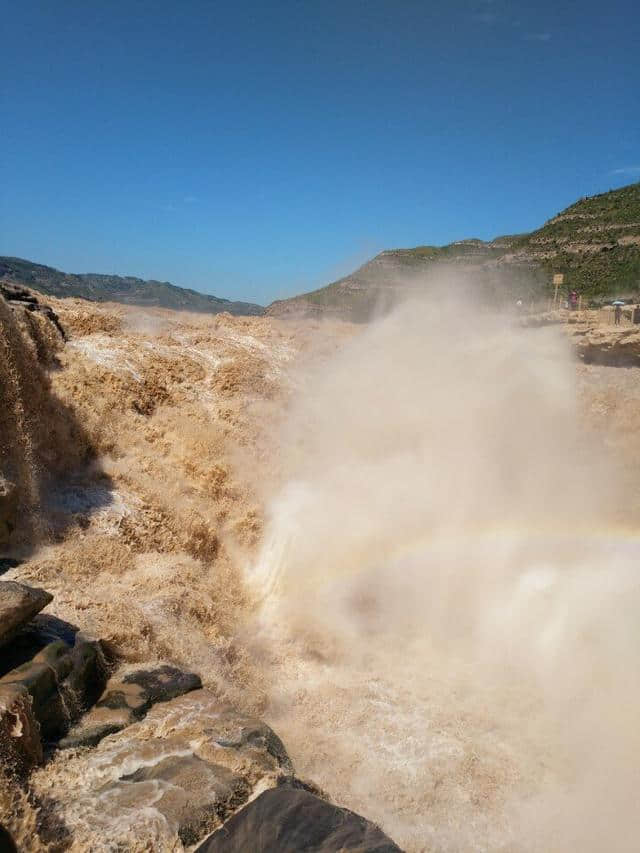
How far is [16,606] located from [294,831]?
273 centimetres

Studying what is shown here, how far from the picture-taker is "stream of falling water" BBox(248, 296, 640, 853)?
571 centimetres

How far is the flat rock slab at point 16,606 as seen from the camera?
4.69m

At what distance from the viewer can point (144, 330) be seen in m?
13.9

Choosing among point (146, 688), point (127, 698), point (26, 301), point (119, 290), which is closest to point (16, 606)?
point (127, 698)

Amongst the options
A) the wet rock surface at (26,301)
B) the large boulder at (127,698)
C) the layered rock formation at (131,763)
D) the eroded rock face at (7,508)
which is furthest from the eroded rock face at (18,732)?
the wet rock surface at (26,301)

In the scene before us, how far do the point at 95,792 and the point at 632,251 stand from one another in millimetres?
36078

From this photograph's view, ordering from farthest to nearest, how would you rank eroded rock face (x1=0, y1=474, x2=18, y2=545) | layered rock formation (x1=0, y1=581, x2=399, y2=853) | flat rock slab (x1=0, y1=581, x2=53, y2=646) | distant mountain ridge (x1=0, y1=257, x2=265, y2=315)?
distant mountain ridge (x1=0, y1=257, x2=265, y2=315) < eroded rock face (x1=0, y1=474, x2=18, y2=545) < flat rock slab (x1=0, y1=581, x2=53, y2=646) < layered rock formation (x1=0, y1=581, x2=399, y2=853)

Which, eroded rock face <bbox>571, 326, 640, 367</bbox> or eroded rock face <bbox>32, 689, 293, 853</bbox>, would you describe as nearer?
eroded rock face <bbox>32, 689, 293, 853</bbox>

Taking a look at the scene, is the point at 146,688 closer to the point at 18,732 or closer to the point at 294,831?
the point at 18,732

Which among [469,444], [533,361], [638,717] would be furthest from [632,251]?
[638,717]

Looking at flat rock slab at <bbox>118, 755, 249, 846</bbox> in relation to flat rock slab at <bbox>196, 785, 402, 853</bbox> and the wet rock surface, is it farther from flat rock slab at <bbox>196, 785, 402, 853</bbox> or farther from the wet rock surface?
the wet rock surface

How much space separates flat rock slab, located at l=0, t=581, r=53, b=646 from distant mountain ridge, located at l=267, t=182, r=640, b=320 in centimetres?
1371

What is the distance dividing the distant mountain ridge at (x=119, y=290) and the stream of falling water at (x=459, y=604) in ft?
22.2

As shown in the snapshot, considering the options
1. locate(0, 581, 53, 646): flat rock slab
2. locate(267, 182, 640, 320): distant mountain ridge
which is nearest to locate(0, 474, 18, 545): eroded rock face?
locate(0, 581, 53, 646): flat rock slab
